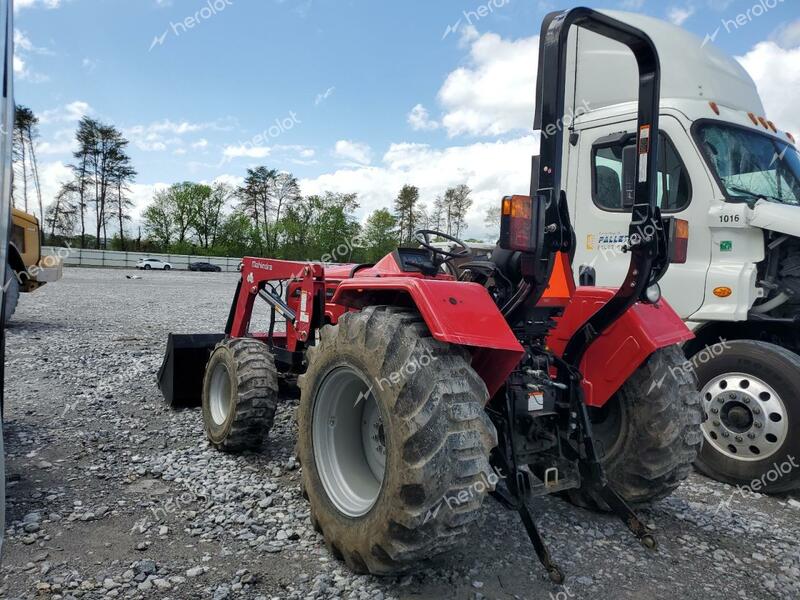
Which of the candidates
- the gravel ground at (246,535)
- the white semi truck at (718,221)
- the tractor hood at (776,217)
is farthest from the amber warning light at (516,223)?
the tractor hood at (776,217)

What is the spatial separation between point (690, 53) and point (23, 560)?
5.98 metres

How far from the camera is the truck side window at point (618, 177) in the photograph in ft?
15.5

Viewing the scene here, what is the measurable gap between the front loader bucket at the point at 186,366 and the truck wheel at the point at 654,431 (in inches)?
146

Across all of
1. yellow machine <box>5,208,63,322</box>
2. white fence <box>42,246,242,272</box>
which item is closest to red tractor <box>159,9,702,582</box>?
yellow machine <box>5,208,63,322</box>

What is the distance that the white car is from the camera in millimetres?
43062

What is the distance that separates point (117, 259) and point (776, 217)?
147 ft

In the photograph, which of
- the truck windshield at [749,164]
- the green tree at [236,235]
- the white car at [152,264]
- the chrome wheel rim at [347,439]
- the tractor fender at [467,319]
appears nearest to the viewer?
the tractor fender at [467,319]

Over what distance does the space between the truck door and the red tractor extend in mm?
1315

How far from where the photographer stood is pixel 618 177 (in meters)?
4.99

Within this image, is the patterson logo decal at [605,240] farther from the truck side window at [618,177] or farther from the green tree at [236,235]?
the green tree at [236,235]

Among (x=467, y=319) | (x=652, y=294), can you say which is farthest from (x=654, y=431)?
(x=467, y=319)

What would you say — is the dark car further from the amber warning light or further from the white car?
the amber warning light

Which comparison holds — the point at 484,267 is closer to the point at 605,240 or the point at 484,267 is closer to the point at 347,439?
the point at 347,439

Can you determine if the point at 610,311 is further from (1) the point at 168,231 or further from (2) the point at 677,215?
(1) the point at 168,231
